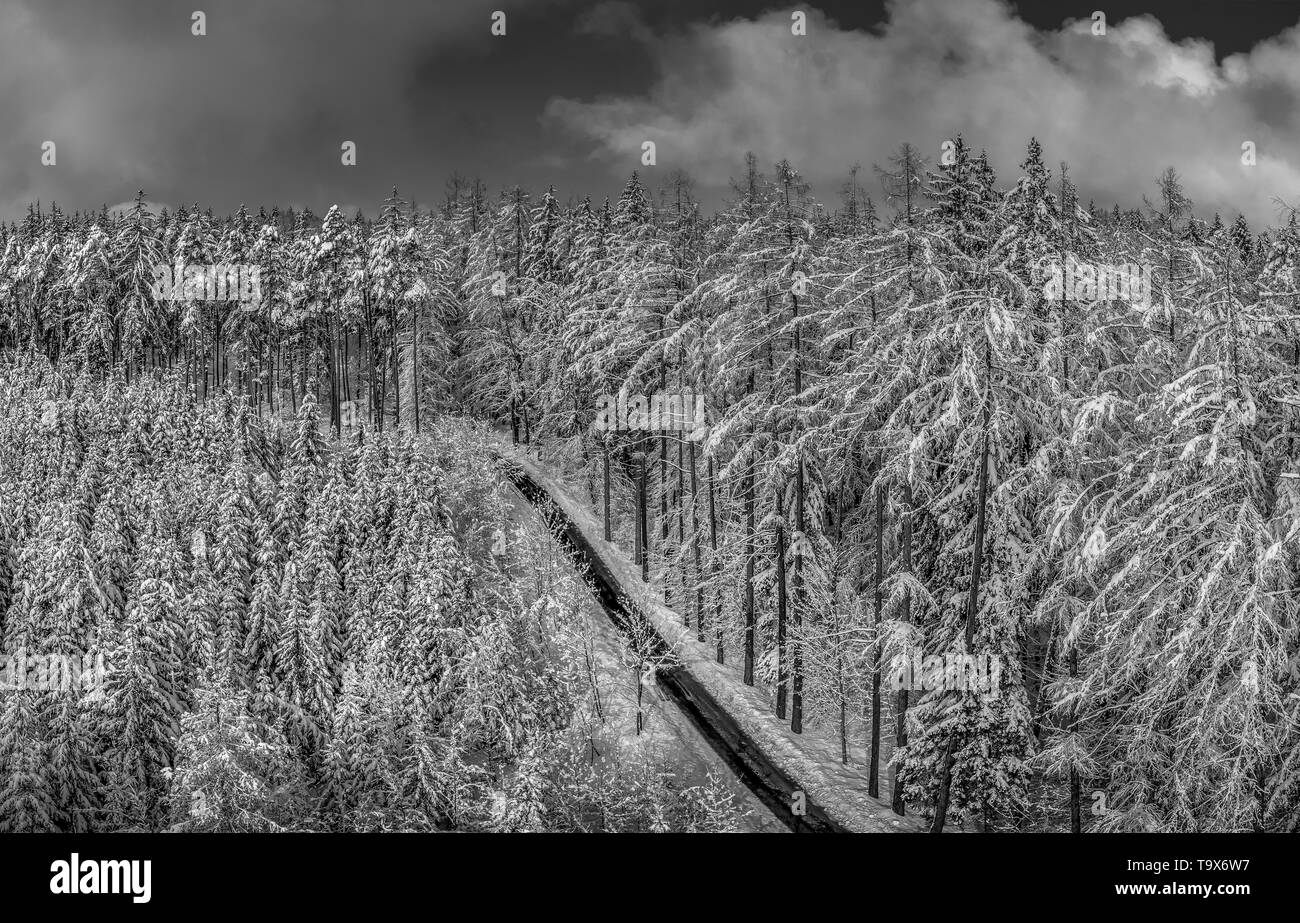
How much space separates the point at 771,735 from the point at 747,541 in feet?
23.7

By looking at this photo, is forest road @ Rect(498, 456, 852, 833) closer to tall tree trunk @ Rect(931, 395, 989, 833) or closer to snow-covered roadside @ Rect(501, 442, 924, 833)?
snow-covered roadside @ Rect(501, 442, 924, 833)

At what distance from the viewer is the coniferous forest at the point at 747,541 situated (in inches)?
688

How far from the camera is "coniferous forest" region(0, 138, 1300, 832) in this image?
17.5 m

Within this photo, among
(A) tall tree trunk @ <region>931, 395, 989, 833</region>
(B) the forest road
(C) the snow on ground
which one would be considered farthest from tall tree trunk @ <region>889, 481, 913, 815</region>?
(C) the snow on ground

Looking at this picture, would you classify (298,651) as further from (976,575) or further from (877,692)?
(976,575)

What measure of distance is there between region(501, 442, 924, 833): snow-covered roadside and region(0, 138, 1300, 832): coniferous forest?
1.52ft

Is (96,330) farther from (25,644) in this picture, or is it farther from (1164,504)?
(1164,504)

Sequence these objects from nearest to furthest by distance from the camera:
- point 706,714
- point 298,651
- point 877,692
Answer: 1. point 877,692
2. point 298,651
3. point 706,714

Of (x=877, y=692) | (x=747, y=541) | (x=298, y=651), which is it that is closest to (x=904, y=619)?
(x=877, y=692)

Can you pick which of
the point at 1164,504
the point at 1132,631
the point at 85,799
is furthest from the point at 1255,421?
the point at 85,799

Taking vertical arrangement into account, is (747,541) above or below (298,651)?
above

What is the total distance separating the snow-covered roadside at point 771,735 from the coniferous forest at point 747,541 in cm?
46

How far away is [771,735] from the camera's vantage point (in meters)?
31.9

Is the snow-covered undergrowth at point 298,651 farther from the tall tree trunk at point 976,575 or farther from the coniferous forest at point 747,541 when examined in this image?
the tall tree trunk at point 976,575
